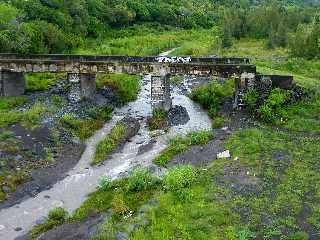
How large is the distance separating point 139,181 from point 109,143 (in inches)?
407

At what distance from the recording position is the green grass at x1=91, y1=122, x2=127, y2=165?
45625 mm

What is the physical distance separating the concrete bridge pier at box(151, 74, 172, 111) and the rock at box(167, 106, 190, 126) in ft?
3.23

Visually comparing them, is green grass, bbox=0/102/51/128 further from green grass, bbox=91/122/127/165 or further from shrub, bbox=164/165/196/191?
shrub, bbox=164/165/196/191

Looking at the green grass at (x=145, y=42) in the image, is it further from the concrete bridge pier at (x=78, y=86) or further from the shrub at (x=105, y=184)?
the shrub at (x=105, y=184)

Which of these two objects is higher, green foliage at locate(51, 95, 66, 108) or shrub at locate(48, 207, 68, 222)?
green foliage at locate(51, 95, 66, 108)

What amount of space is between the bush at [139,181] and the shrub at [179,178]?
3.79 feet

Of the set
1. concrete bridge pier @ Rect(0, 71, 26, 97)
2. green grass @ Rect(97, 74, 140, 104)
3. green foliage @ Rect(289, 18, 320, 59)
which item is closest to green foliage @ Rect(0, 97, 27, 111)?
concrete bridge pier @ Rect(0, 71, 26, 97)

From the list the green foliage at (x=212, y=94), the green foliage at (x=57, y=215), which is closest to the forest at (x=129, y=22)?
the green foliage at (x=212, y=94)

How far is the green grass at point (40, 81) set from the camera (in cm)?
6016

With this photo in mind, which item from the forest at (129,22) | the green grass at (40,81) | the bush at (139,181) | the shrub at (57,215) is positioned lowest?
the shrub at (57,215)

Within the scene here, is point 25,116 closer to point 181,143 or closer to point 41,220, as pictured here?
point 181,143

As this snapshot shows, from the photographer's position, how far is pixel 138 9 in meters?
111

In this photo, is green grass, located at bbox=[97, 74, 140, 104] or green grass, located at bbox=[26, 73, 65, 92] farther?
green grass, located at bbox=[97, 74, 140, 104]

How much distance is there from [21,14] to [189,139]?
37.5m
